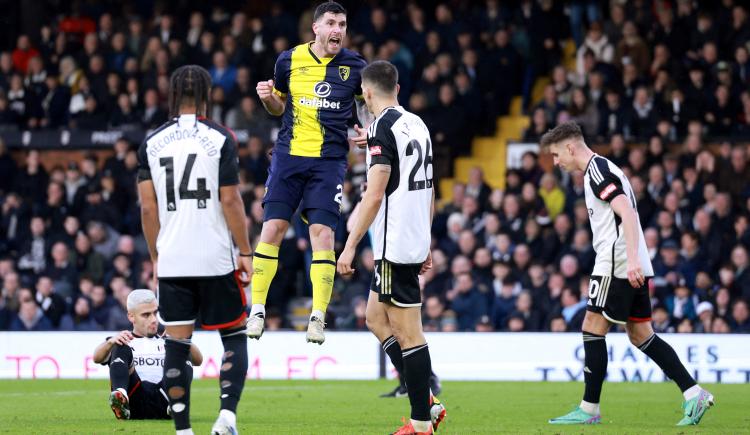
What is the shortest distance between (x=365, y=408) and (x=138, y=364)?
7.83ft

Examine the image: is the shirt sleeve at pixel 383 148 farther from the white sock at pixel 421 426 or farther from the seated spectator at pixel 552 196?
the seated spectator at pixel 552 196

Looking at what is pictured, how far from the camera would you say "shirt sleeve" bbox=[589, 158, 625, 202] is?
32.8 feet

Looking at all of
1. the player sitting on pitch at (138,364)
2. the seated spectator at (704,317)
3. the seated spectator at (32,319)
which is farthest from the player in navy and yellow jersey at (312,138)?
the seated spectator at (32,319)

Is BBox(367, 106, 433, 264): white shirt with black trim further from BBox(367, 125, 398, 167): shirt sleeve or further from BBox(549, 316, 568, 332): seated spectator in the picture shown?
BBox(549, 316, 568, 332): seated spectator

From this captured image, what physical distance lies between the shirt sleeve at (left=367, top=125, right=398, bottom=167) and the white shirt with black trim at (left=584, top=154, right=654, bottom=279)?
7.18 feet

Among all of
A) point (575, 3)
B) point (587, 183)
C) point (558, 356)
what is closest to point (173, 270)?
point (587, 183)

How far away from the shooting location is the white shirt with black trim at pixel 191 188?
7961 millimetres

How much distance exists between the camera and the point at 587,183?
10.2 meters

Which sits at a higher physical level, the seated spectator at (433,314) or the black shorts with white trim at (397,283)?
the black shorts with white trim at (397,283)

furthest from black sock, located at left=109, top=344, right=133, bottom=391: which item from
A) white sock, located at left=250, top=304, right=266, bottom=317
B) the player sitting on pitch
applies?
white sock, located at left=250, top=304, right=266, bottom=317

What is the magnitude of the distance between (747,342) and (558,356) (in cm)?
240

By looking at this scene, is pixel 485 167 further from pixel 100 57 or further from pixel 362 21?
pixel 100 57

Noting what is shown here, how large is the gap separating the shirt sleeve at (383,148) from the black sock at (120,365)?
10.2ft

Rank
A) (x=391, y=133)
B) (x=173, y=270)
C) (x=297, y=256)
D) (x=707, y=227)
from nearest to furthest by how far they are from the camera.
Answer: (x=173, y=270)
(x=391, y=133)
(x=707, y=227)
(x=297, y=256)
